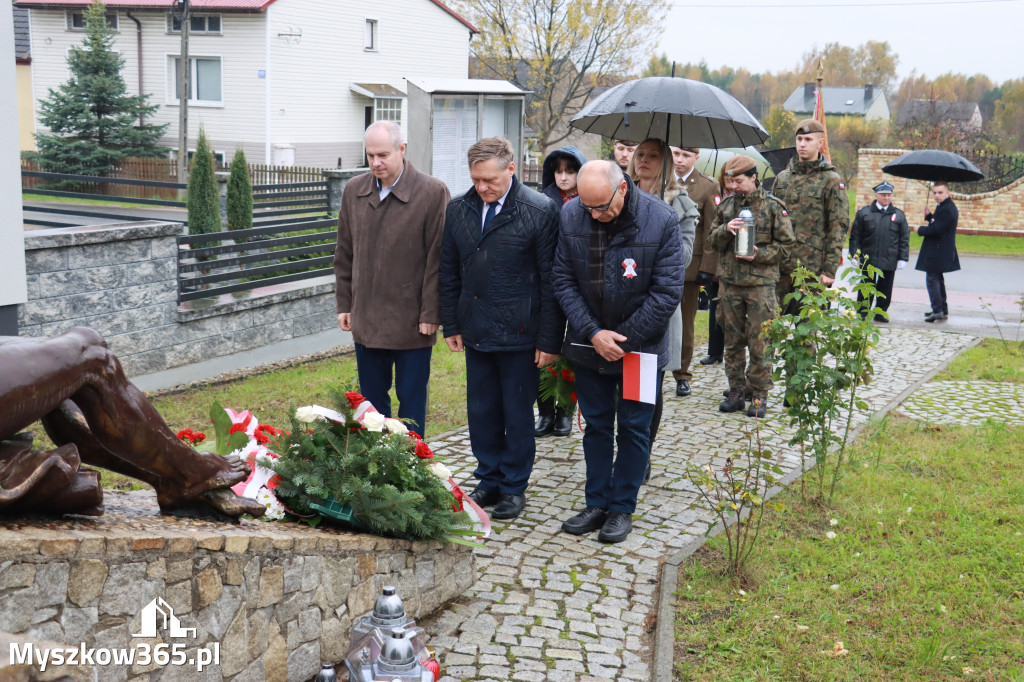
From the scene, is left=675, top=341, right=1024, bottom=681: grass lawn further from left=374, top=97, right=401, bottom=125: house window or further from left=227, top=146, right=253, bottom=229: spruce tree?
left=374, top=97, right=401, bottom=125: house window

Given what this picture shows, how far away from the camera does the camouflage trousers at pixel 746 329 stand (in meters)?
7.88

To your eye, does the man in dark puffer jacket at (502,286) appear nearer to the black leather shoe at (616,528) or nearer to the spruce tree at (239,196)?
the black leather shoe at (616,528)

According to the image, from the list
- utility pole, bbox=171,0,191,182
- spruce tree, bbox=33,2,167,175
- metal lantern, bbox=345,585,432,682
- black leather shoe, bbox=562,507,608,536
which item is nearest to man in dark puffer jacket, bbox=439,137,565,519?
black leather shoe, bbox=562,507,608,536

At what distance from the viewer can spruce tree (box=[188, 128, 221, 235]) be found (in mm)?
11367

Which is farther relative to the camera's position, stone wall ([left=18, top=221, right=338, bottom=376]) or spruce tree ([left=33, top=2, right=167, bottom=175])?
spruce tree ([left=33, top=2, right=167, bottom=175])

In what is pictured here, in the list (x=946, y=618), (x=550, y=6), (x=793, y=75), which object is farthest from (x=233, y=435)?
(x=793, y=75)

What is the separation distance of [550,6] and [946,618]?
104 feet

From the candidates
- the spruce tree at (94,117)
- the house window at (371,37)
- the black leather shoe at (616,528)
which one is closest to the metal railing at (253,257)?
the black leather shoe at (616,528)

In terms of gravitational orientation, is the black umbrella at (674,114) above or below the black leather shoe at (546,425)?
above

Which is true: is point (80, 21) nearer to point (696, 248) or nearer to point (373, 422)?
point (696, 248)

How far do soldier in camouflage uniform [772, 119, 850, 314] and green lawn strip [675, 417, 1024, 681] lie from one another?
3.11 meters

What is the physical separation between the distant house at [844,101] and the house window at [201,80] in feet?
166

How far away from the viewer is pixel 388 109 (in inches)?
1401

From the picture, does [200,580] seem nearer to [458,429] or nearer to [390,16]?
[458,429]
